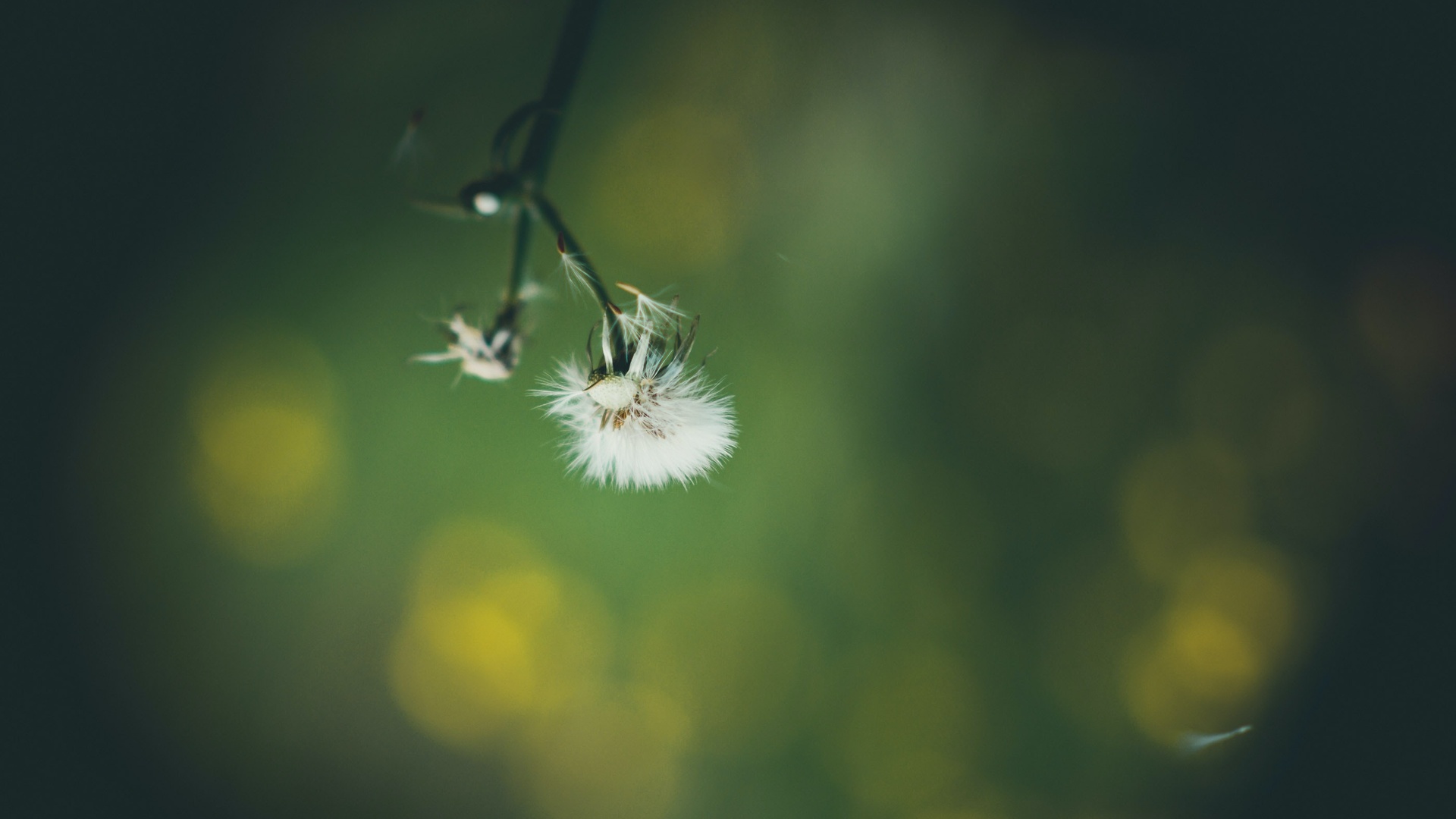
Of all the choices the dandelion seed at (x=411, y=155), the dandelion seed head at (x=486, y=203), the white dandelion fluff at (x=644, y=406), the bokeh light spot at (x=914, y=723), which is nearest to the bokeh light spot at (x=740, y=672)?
the bokeh light spot at (x=914, y=723)

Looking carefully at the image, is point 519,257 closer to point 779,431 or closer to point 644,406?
point 644,406

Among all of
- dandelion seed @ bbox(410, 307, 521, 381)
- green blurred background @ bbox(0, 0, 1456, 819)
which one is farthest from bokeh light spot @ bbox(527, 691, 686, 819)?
dandelion seed @ bbox(410, 307, 521, 381)

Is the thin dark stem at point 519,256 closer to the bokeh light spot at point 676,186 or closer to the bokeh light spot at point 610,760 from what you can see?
the bokeh light spot at point 676,186

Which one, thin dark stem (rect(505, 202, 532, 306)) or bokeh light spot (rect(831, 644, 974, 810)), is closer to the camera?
thin dark stem (rect(505, 202, 532, 306))

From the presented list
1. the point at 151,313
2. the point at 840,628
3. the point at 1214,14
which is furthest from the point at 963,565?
the point at 151,313

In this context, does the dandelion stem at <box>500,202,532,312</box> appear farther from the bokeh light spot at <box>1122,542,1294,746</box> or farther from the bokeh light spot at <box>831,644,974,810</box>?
the bokeh light spot at <box>1122,542,1294,746</box>
